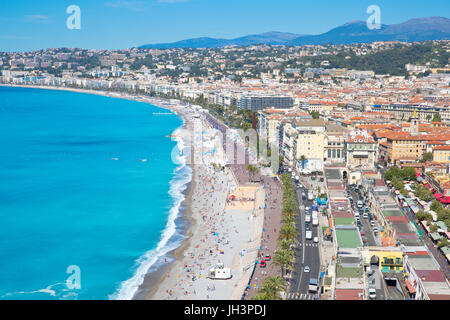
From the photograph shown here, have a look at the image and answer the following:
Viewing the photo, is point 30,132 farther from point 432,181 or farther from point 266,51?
point 266,51

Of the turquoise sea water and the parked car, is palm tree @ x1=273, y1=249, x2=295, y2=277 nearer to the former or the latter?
the parked car

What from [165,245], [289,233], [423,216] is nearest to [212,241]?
[165,245]

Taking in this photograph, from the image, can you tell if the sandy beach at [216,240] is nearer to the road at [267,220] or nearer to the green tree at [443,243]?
the road at [267,220]

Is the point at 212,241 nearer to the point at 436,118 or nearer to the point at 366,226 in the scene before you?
the point at 366,226

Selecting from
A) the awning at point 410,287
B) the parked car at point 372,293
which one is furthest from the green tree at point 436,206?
the parked car at point 372,293

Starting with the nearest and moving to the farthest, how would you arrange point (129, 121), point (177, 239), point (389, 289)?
point (389, 289) → point (177, 239) → point (129, 121)

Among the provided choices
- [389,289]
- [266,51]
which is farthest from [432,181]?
[266,51]
